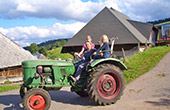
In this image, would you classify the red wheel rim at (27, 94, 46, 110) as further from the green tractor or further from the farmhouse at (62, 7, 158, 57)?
the farmhouse at (62, 7, 158, 57)

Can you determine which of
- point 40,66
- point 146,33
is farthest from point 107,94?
point 146,33

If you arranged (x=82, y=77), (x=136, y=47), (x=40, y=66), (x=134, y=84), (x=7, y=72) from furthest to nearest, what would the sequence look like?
(x=7, y=72) < (x=136, y=47) < (x=134, y=84) < (x=82, y=77) < (x=40, y=66)

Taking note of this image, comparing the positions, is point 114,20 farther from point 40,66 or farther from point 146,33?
point 40,66

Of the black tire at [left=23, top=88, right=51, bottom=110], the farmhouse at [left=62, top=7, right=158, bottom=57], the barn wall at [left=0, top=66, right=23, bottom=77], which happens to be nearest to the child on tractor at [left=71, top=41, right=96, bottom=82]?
the black tire at [left=23, top=88, right=51, bottom=110]

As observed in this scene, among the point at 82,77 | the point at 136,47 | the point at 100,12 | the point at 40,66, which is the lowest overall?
the point at 82,77

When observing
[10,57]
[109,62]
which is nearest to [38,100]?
[109,62]

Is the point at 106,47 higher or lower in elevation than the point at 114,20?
lower

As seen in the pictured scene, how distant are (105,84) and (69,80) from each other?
1088 millimetres

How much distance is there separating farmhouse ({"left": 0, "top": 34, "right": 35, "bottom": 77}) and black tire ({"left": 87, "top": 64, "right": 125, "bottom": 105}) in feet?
63.1

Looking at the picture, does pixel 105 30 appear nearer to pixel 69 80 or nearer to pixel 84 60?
pixel 84 60

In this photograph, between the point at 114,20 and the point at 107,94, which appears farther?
the point at 114,20

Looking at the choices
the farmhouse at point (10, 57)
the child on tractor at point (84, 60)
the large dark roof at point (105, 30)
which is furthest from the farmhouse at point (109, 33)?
the child on tractor at point (84, 60)

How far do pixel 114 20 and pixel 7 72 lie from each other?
1522 centimetres

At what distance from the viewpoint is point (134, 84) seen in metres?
7.68
